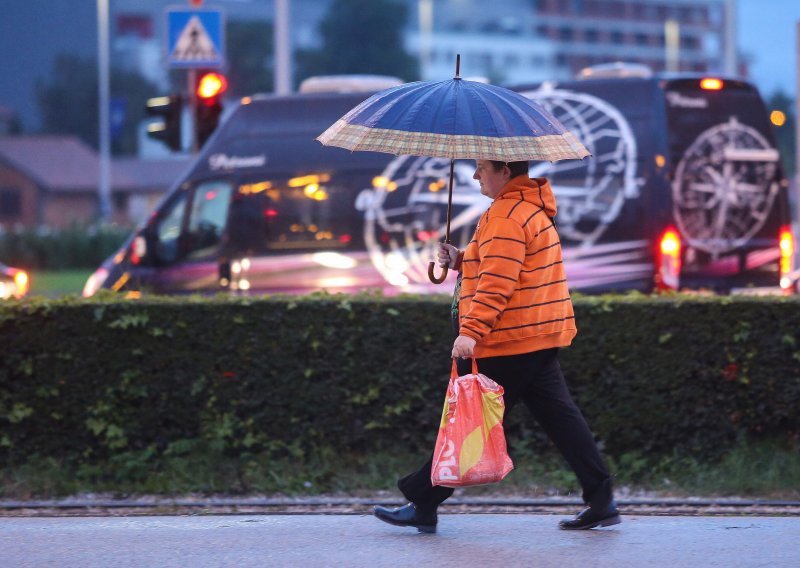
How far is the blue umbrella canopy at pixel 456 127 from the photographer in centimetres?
541

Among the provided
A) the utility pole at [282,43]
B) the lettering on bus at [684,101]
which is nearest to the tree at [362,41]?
the utility pole at [282,43]

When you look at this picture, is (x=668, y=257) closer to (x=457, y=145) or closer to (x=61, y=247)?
(x=457, y=145)

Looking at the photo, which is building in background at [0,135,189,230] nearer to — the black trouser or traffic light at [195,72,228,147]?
traffic light at [195,72,228,147]

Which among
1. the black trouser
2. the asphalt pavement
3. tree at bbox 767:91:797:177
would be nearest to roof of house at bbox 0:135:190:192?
tree at bbox 767:91:797:177

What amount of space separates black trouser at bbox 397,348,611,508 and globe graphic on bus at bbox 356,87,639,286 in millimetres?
6232

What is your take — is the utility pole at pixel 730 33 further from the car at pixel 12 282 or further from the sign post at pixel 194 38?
the sign post at pixel 194 38

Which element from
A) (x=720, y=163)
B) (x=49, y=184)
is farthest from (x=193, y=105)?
(x=49, y=184)

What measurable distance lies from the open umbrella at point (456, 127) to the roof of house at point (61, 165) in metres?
65.8

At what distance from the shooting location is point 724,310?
739 cm

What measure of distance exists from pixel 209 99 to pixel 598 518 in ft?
25.2

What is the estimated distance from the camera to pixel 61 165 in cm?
7281

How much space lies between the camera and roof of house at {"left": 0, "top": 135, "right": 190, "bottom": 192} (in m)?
71.4

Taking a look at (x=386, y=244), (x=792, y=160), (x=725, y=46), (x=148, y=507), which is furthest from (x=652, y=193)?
(x=792, y=160)

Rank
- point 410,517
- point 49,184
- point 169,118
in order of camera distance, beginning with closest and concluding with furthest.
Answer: point 410,517, point 169,118, point 49,184
